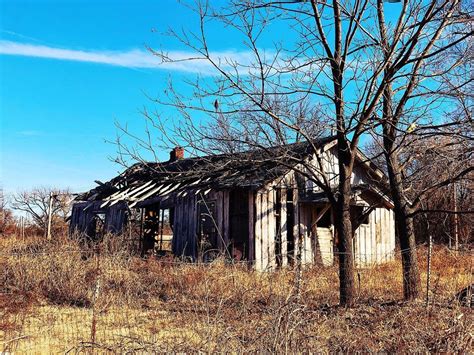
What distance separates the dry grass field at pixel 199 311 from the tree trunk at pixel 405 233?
0.45 metres

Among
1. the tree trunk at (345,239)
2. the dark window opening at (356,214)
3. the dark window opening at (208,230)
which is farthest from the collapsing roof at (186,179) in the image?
the dark window opening at (356,214)

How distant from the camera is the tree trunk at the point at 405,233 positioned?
988 cm

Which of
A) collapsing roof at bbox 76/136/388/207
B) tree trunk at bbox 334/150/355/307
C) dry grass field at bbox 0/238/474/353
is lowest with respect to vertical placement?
dry grass field at bbox 0/238/474/353

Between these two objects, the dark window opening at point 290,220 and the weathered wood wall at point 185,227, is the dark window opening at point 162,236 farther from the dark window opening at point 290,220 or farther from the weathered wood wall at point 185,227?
the dark window opening at point 290,220

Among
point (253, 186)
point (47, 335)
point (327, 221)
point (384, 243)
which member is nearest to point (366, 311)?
point (47, 335)

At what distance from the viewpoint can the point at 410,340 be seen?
580 centimetres

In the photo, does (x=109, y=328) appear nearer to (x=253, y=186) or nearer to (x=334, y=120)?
(x=334, y=120)

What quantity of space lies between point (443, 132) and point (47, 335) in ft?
25.4

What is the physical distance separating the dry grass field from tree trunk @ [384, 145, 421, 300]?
45cm

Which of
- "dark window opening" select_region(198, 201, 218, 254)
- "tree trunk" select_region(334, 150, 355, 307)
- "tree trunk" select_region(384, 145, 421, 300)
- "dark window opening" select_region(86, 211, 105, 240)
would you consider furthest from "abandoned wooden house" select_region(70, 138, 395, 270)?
"tree trunk" select_region(334, 150, 355, 307)

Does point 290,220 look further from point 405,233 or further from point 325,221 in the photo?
point 405,233

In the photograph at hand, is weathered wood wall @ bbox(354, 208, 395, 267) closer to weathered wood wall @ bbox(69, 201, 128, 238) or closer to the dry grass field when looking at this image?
the dry grass field

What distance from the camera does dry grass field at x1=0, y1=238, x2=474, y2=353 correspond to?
5316 mm

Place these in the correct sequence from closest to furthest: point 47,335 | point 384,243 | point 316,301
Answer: point 47,335 < point 316,301 < point 384,243
